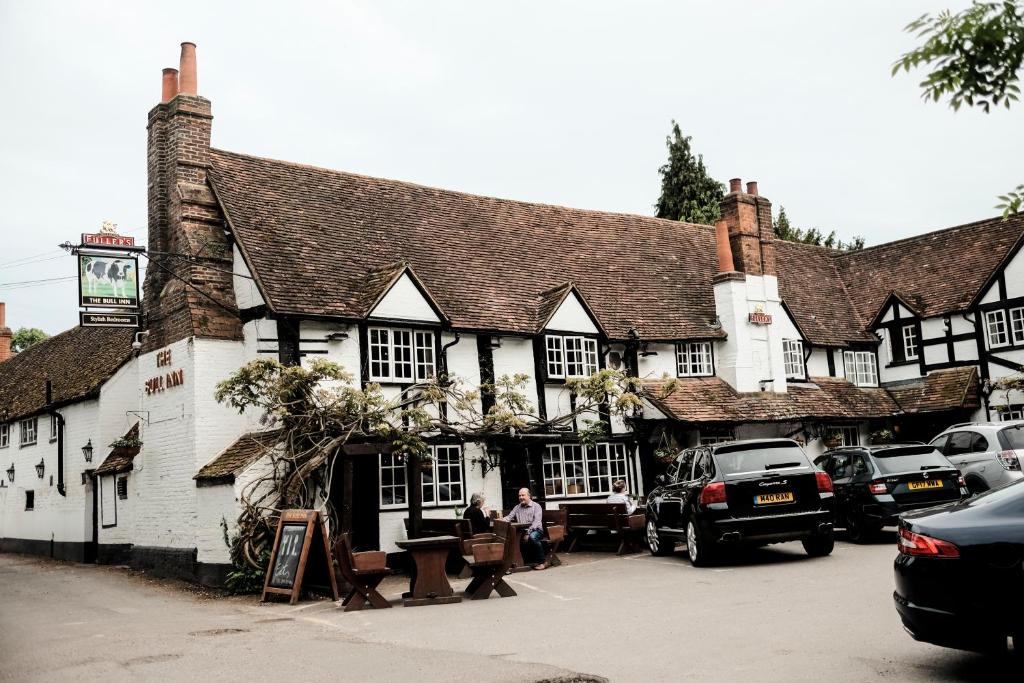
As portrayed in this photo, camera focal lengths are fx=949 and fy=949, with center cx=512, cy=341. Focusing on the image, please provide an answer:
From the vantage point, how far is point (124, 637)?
11.6 meters

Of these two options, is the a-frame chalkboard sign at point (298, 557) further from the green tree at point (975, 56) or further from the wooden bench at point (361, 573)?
the green tree at point (975, 56)

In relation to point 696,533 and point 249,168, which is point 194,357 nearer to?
point 249,168

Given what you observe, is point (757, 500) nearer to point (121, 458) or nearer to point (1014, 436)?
point (1014, 436)

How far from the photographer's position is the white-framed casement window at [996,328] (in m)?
27.6

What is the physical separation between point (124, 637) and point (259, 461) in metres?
5.90

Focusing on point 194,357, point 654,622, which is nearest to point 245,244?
point 194,357

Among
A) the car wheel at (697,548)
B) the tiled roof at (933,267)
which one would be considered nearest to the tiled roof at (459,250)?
the tiled roof at (933,267)

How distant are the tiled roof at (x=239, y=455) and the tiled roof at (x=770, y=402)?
9.74m

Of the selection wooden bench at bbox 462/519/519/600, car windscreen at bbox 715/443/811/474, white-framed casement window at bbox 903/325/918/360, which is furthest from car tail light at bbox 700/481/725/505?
white-framed casement window at bbox 903/325/918/360

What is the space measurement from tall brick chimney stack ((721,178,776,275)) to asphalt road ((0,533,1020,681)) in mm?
12295

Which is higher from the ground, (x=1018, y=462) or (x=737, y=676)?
(x=1018, y=462)

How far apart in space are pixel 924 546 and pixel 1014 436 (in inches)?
539

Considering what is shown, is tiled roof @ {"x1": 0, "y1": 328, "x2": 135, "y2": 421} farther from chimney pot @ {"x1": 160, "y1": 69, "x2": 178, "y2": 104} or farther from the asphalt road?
the asphalt road

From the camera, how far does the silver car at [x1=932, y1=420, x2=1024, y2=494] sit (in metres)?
18.4
